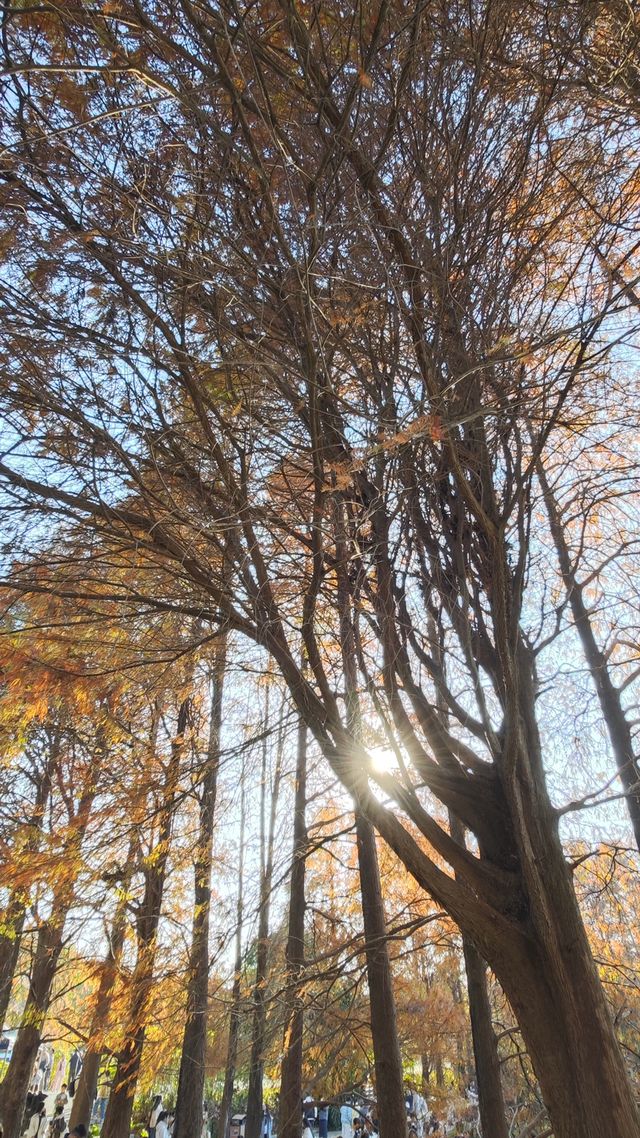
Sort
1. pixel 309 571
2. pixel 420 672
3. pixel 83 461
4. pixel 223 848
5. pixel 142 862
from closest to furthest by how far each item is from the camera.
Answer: pixel 83 461 → pixel 420 672 → pixel 309 571 → pixel 142 862 → pixel 223 848

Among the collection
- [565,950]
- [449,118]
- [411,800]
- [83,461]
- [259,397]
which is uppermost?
[449,118]

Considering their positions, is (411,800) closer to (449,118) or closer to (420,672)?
(420,672)

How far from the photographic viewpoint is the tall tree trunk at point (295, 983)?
5.55 meters

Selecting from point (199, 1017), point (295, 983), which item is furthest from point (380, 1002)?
point (199, 1017)

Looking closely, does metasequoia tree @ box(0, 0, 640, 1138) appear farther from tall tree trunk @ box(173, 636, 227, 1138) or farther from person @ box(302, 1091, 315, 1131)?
person @ box(302, 1091, 315, 1131)

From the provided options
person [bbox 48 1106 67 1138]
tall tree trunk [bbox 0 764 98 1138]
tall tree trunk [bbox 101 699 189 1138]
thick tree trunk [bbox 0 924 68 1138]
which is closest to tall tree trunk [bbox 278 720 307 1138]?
tall tree trunk [bbox 101 699 189 1138]

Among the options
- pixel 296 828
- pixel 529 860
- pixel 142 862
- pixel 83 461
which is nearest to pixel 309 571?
pixel 83 461

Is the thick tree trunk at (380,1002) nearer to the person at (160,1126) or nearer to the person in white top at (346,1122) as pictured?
the person at (160,1126)

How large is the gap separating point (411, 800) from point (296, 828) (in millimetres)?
5059

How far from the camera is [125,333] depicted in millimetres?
3717

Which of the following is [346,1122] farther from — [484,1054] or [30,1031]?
[484,1054]

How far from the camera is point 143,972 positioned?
22.7ft

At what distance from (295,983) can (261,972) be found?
7.59 feet

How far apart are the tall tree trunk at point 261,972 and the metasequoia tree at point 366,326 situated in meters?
1.44
